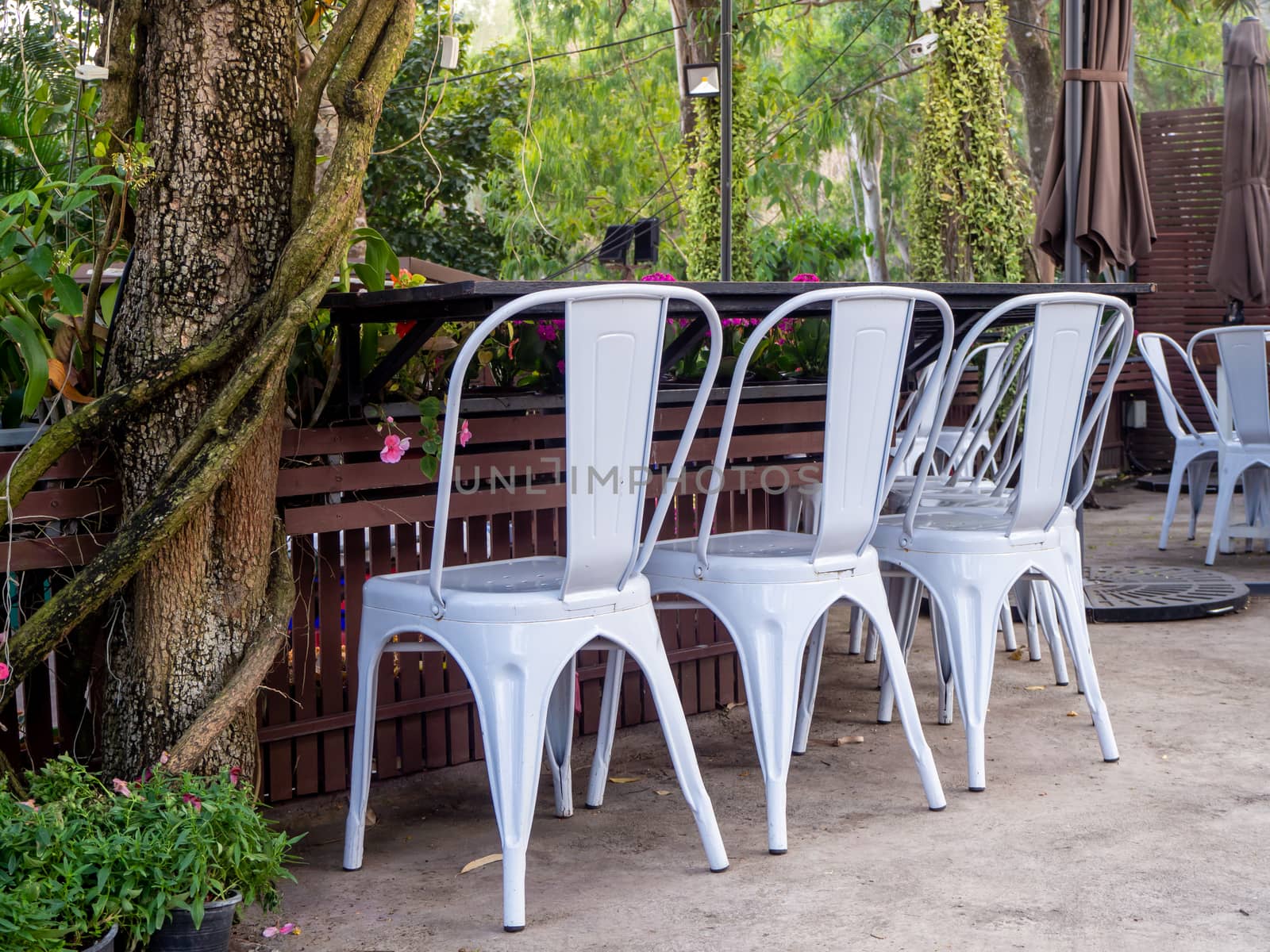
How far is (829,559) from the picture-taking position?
2400 millimetres

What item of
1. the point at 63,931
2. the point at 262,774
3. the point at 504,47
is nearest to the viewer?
the point at 63,931

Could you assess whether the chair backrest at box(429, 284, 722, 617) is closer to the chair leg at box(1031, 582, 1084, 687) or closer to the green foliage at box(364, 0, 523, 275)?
the chair leg at box(1031, 582, 1084, 687)

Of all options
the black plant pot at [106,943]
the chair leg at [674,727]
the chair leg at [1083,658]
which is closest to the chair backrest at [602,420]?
the chair leg at [674,727]

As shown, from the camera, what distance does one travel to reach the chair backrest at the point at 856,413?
229 cm

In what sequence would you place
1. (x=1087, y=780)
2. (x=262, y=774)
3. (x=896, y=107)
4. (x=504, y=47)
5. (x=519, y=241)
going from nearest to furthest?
(x=262, y=774) < (x=1087, y=780) < (x=504, y=47) < (x=519, y=241) < (x=896, y=107)

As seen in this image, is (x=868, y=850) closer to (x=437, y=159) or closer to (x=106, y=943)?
(x=106, y=943)

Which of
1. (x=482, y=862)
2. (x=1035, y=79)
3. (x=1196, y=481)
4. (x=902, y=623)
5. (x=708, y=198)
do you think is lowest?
(x=482, y=862)

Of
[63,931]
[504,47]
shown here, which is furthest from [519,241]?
[63,931]

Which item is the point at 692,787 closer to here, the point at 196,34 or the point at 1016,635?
the point at 196,34

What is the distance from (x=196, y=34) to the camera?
214 centimetres

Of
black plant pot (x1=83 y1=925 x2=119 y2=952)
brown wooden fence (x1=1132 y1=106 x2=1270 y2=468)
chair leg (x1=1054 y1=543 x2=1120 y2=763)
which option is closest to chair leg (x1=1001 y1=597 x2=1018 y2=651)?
chair leg (x1=1054 y1=543 x2=1120 y2=763)

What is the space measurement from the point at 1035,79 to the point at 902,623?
1201 centimetres

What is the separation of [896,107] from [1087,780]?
1971cm

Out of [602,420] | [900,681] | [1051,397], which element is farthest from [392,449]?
[1051,397]
